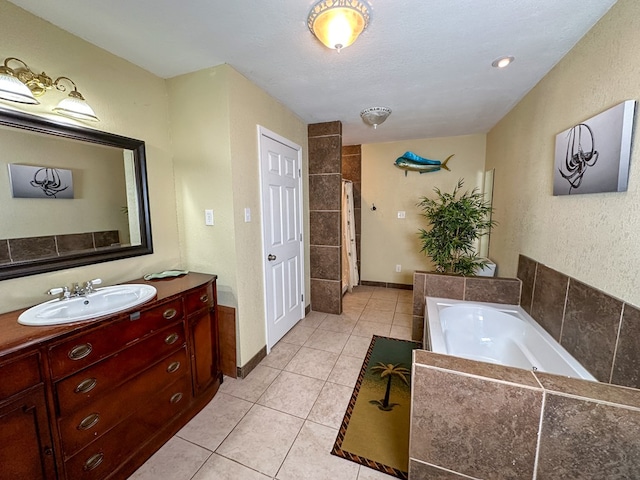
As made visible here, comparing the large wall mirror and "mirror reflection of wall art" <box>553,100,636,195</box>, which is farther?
the large wall mirror

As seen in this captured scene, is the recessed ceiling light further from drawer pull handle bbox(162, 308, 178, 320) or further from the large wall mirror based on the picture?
drawer pull handle bbox(162, 308, 178, 320)

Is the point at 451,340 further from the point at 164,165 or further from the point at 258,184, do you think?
the point at 164,165

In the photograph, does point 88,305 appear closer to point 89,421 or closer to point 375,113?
point 89,421

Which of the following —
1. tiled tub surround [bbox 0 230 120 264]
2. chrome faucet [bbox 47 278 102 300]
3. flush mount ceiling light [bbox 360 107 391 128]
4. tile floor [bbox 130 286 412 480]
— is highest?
flush mount ceiling light [bbox 360 107 391 128]

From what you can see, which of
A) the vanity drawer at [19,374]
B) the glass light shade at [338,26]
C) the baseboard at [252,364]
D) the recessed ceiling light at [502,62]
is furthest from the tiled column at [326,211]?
the vanity drawer at [19,374]

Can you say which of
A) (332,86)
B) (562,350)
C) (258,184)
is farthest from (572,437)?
(332,86)

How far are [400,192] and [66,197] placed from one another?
3.61 m

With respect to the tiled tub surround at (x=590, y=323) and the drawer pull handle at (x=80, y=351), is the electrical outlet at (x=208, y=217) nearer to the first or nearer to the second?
the drawer pull handle at (x=80, y=351)

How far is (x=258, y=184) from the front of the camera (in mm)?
2092

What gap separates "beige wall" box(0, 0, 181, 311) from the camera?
122cm

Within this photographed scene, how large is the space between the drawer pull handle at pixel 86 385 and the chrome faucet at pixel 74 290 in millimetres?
468

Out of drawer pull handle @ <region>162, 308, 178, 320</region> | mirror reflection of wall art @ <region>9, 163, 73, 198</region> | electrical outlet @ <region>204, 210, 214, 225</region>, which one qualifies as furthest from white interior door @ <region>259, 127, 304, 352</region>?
mirror reflection of wall art @ <region>9, 163, 73, 198</region>

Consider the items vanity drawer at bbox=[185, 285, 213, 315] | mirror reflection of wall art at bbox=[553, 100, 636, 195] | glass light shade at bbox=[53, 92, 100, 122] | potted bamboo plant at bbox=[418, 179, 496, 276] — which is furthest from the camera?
potted bamboo plant at bbox=[418, 179, 496, 276]

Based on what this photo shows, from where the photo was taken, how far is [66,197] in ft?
4.62
